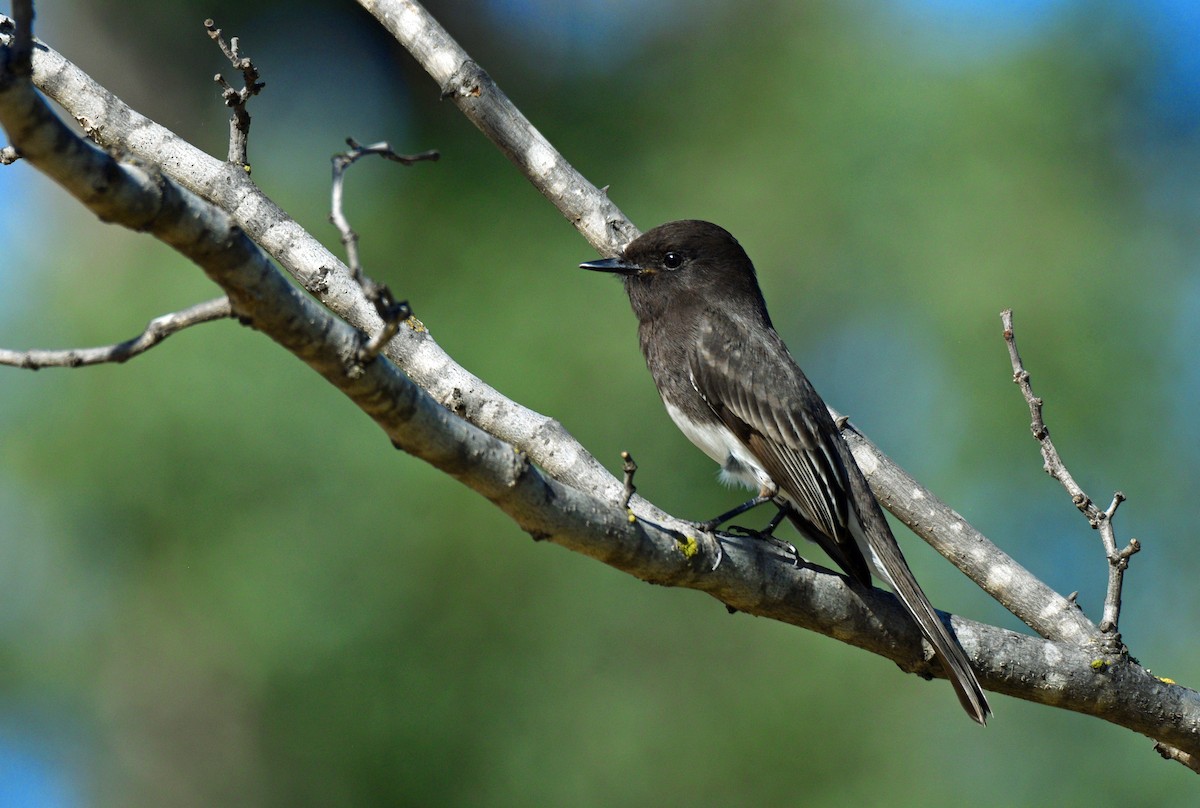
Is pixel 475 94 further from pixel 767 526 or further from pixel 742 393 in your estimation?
pixel 767 526

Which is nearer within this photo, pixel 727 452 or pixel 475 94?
pixel 475 94

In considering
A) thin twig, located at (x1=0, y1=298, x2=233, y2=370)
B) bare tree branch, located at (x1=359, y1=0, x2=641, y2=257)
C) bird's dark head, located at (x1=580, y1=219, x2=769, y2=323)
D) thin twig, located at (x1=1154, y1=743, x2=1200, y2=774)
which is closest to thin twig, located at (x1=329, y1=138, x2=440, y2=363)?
thin twig, located at (x1=0, y1=298, x2=233, y2=370)

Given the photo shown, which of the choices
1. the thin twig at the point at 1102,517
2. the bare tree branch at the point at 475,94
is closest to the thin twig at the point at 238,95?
the bare tree branch at the point at 475,94

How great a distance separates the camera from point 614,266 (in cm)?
477

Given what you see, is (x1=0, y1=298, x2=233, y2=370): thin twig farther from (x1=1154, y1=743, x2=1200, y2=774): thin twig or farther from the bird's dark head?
(x1=1154, y1=743, x2=1200, y2=774): thin twig

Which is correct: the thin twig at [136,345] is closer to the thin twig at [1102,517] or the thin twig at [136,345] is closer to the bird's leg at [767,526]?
the bird's leg at [767,526]

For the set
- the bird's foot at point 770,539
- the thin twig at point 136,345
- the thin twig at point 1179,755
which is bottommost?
the thin twig at point 136,345

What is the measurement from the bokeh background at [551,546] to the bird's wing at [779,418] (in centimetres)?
501

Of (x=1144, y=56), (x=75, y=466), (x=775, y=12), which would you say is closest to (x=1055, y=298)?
(x=1144, y=56)

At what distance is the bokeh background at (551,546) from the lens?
30.0 ft

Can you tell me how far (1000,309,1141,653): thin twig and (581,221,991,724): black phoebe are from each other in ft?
1.94

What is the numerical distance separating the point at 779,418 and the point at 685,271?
0.93 metres

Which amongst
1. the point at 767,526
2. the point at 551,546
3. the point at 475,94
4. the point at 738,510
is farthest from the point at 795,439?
the point at 551,546

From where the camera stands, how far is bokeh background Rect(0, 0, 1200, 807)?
916 centimetres
